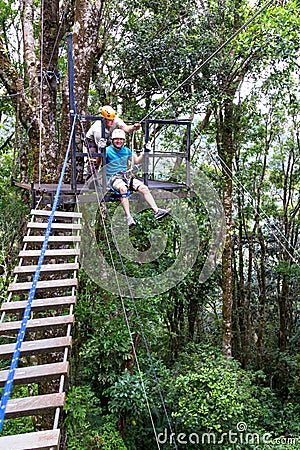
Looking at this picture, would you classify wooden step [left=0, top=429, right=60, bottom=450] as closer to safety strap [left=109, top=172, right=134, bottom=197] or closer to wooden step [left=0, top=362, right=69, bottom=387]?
wooden step [left=0, top=362, right=69, bottom=387]

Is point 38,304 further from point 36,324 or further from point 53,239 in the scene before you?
point 53,239

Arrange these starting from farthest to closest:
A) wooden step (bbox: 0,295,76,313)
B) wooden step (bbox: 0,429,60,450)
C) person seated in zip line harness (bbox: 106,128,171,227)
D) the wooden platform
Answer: person seated in zip line harness (bbox: 106,128,171,227) < the wooden platform < wooden step (bbox: 0,295,76,313) < wooden step (bbox: 0,429,60,450)

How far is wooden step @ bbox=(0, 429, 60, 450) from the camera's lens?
1.49m

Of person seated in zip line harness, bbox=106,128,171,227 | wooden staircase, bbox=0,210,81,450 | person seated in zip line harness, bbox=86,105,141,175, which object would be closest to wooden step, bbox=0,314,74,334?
wooden staircase, bbox=0,210,81,450

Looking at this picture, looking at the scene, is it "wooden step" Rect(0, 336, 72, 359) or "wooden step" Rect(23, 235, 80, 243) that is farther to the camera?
"wooden step" Rect(23, 235, 80, 243)

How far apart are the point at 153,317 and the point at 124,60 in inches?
128

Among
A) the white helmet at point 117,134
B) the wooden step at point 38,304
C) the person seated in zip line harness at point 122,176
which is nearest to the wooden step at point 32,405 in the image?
Result: the wooden step at point 38,304

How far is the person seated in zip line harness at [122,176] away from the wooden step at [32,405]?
1.99 meters

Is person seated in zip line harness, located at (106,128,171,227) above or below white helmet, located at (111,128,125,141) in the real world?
below

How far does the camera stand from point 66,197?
10.9 feet

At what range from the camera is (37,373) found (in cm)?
184

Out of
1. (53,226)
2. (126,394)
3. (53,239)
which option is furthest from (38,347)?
(126,394)

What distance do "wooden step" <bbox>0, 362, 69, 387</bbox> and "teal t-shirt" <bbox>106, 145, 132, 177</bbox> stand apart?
2031 mm

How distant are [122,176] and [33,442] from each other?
2419 millimetres
